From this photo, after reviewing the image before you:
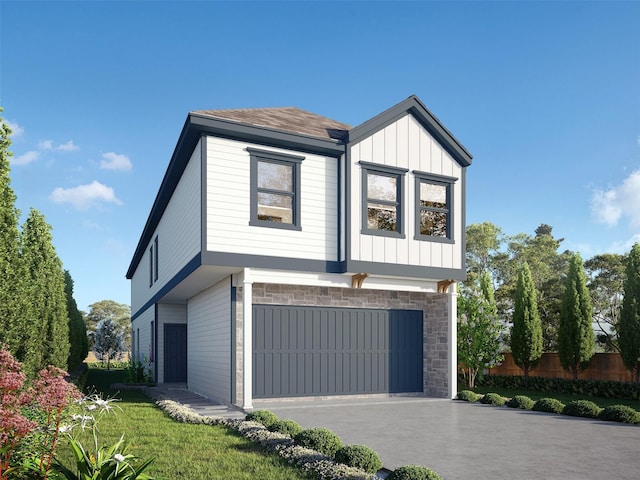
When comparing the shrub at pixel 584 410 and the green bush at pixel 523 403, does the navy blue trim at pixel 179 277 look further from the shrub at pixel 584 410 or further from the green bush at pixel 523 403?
the shrub at pixel 584 410

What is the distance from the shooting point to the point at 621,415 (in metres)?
11.0

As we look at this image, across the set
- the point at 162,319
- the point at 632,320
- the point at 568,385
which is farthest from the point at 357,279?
the point at 162,319

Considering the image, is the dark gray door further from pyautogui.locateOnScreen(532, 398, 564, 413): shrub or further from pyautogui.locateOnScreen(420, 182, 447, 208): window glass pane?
pyautogui.locateOnScreen(532, 398, 564, 413): shrub

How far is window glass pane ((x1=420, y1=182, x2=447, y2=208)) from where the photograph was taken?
49.4 ft

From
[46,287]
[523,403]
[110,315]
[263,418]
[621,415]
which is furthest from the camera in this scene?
[110,315]

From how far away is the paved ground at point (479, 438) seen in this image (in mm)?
7270

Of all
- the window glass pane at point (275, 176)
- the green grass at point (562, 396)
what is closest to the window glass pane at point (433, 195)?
the window glass pane at point (275, 176)

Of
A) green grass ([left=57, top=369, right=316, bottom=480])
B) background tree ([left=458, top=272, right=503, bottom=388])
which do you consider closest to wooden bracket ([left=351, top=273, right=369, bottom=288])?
green grass ([left=57, top=369, right=316, bottom=480])

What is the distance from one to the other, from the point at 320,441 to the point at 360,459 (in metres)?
1.02

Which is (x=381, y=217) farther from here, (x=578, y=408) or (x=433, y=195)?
(x=578, y=408)

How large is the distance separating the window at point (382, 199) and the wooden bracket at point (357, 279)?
3.54 ft

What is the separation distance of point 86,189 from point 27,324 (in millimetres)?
103961

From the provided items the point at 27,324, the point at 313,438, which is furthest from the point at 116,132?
the point at 313,438

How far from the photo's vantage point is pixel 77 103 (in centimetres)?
2458
